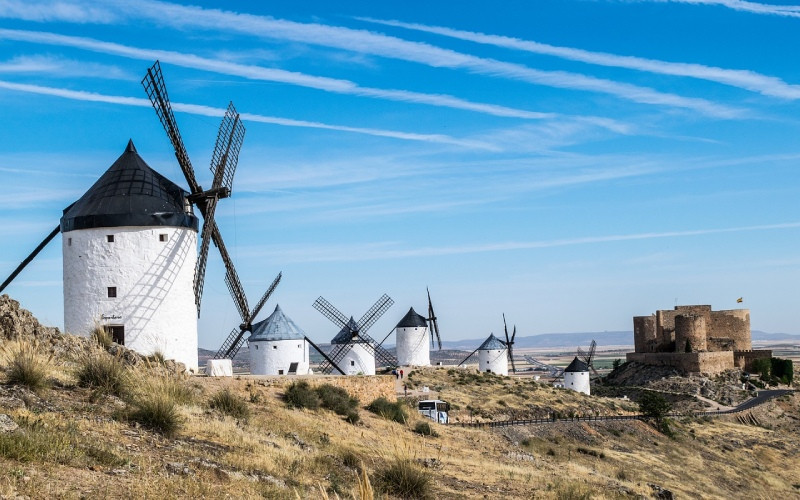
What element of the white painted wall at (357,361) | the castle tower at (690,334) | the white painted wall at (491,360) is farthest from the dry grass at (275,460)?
the castle tower at (690,334)

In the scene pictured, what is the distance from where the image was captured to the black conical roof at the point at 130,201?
76.0 ft

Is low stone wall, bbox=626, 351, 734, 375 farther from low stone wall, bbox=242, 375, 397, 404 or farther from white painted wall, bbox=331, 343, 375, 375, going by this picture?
low stone wall, bbox=242, 375, 397, 404

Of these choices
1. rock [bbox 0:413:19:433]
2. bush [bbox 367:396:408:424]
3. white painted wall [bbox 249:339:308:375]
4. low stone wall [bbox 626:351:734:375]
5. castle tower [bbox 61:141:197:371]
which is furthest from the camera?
low stone wall [bbox 626:351:734:375]

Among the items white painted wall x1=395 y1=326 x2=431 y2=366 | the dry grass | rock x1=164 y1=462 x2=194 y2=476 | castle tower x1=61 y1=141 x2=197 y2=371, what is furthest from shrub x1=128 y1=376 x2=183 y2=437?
white painted wall x1=395 y1=326 x2=431 y2=366

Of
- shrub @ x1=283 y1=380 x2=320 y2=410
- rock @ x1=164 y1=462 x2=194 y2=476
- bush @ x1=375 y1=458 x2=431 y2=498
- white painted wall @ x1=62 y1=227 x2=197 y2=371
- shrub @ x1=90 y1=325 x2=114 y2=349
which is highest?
white painted wall @ x1=62 y1=227 x2=197 y2=371

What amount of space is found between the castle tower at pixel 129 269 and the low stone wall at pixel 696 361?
52354mm

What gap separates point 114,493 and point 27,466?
1.03m

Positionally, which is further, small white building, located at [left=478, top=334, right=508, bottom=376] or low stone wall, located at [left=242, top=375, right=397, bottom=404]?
small white building, located at [left=478, top=334, right=508, bottom=376]

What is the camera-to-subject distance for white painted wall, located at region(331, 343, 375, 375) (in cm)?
4988

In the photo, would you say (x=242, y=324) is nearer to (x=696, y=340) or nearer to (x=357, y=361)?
(x=357, y=361)

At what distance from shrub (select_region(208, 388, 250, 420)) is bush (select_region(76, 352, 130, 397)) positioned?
293 centimetres

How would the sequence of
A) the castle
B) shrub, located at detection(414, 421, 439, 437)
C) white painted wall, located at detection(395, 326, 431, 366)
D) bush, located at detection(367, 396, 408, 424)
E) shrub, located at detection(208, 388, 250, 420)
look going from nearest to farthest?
1. shrub, located at detection(208, 388, 250, 420)
2. shrub, located at detection(414, 421, 439, 437)
3. bush, located at detection(367, 396, 408, 424)
4. white painted wall, located at detection(395, 326, 431, 366)
5. the castle

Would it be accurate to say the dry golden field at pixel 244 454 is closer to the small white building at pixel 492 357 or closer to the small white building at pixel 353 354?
the small white building at pixel 353 354

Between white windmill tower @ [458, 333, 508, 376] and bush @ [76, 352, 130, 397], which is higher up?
bush @ [76, 352, 130, 397]
